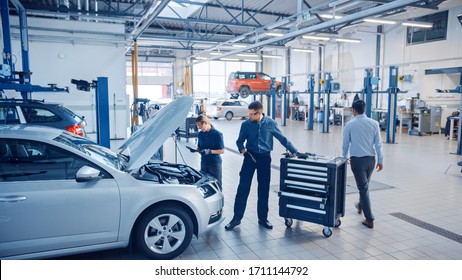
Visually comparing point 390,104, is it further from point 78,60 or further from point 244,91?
point 244,91

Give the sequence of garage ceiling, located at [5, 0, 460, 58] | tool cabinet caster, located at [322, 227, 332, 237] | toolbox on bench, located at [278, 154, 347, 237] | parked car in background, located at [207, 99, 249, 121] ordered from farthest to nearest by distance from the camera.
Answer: parked car in background, located at [207, 99, 249, 121] → garage ceiling, located at [5, 0, 460, 58] → tool cabinet caster, located at [322, 227, 332, 237] → toolbox on bench, located at [278, 154, 347, 237]

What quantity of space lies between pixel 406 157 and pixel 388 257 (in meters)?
6.88

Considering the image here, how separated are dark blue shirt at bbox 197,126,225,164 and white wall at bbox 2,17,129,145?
8.52 m

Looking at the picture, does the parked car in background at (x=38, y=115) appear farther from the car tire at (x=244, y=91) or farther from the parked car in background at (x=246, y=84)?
the car tire at (x=244, y=91)

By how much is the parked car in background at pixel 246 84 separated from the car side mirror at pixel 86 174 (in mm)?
19267

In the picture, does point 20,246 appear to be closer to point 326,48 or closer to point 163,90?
point 326,48

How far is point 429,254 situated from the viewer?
12.2 ft

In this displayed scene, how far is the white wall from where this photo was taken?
11.6m

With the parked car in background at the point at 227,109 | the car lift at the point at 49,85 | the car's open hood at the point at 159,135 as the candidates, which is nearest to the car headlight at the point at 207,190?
the car's open hood at the point at 159,135

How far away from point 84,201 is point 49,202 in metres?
0.26

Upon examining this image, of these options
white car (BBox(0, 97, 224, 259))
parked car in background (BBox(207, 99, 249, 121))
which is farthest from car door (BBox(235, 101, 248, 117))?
white car (BBox(0, 97, 224, 259))

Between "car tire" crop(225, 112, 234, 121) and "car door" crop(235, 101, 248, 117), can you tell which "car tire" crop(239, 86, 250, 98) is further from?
"car tire" crop(225, 112, 234, 121)

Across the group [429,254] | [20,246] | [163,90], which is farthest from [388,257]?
[163,90]

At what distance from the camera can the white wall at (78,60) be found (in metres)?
11.6
